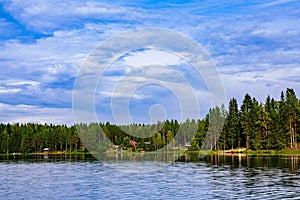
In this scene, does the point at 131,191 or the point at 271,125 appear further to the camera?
the point at 271,125

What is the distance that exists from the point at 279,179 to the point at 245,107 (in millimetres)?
96769

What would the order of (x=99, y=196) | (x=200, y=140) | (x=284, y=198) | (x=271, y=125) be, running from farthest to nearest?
(x=200, y=140), (x=271, y=125), (x=99, y=196), (x=284, y=198)

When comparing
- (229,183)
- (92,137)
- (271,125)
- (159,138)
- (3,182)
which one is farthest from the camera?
(159,138)

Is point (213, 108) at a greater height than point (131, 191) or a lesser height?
greater

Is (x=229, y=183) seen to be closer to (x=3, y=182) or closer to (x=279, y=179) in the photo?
(x=279, y=179)

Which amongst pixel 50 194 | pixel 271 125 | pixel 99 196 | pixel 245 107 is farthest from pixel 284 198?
pixel 245 107

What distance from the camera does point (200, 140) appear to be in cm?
15738

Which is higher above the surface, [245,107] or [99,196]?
[245,107]

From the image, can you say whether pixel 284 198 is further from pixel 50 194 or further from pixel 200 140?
pixel 200 140

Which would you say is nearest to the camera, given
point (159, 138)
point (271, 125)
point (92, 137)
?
point (271, 125)

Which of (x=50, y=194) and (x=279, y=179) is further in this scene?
(x=279, y=179)

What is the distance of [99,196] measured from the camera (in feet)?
124

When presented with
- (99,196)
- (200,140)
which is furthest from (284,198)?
(200,140)

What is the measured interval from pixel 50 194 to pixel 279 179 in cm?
2447
